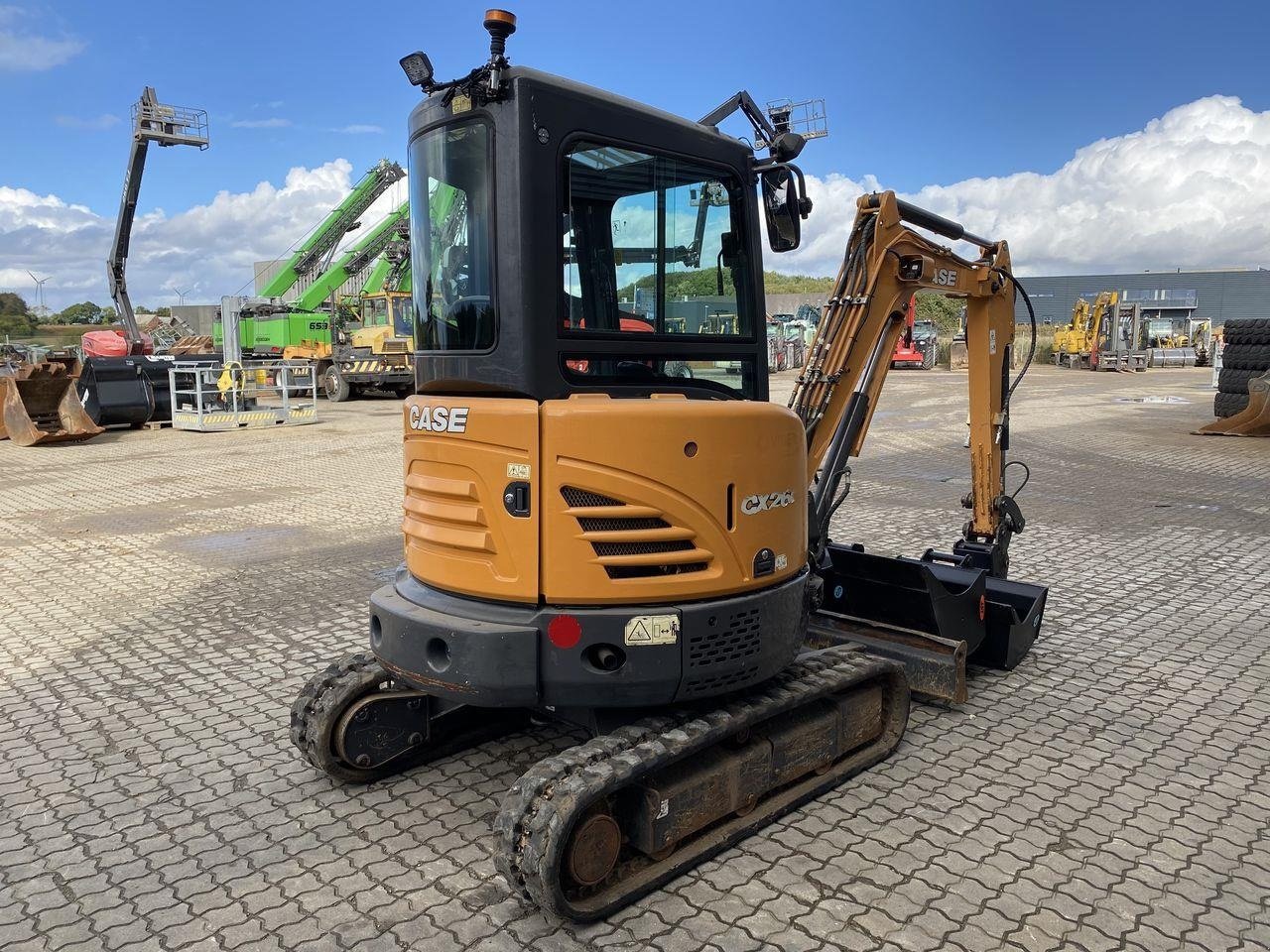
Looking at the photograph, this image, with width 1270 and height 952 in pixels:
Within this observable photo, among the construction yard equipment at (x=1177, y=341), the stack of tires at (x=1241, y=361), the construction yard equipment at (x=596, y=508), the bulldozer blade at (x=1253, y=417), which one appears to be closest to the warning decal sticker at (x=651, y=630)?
the construction yard equipment at (x=596, y=508)

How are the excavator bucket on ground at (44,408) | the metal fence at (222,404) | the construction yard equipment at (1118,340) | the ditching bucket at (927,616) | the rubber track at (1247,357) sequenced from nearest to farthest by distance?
the ditching bucket at (927,616)
the excavator bucket on ground at (44,408)
the rubber track at (1247,357)
the metal fence at (222,404)
the construction yard equipment at (1118,340)

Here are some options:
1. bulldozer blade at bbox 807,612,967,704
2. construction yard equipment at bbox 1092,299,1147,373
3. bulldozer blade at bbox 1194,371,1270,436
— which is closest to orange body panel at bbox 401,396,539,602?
bulldozer blade at bbox 807,612,967,704

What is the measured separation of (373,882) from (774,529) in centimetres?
204

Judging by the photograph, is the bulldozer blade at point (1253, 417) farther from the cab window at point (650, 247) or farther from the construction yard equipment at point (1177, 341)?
the construction yard equipment at point (1177, 341)

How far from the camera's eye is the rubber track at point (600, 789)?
10.3 ft

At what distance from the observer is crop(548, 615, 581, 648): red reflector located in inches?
137

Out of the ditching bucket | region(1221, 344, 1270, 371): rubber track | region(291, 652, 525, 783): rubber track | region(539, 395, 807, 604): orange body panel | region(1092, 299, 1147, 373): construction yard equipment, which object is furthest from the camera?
region(1092, 299, 1147, 373): construction yard equipment

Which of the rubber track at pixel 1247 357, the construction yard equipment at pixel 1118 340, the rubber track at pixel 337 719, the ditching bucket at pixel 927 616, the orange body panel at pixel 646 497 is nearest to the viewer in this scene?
the orange body panel at pixel 646 497

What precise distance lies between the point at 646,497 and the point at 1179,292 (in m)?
79.6

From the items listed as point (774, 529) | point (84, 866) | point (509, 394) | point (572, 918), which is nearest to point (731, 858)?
point (572, 918)

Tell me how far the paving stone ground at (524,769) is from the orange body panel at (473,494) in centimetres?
112

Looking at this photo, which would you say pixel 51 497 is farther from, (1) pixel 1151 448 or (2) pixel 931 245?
(1) pixel 1151 448

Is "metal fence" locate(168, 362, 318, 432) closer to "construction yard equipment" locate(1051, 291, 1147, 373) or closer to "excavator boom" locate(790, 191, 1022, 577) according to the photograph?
"excavator boom" locate(790, 191, 1022, 577)

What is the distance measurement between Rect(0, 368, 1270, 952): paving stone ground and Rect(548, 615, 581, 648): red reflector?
3.12 ft
